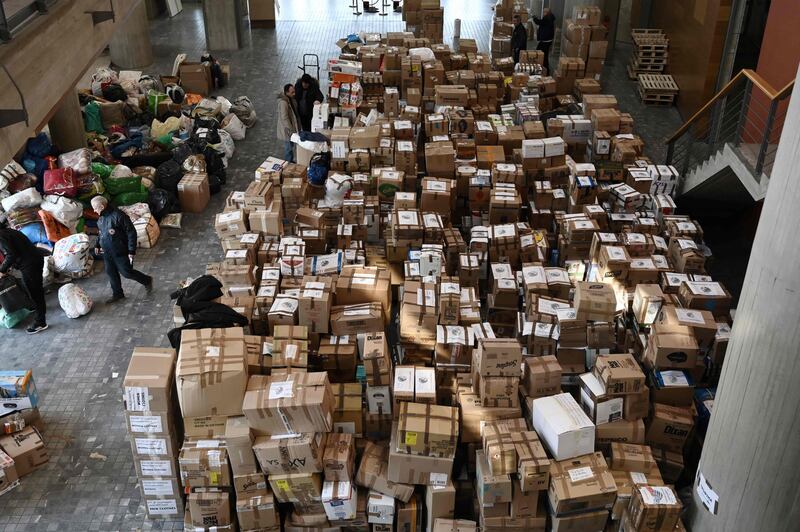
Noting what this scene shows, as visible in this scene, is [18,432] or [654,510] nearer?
Answer: [654,510]

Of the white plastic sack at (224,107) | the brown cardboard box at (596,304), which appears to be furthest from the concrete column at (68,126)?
the brown cardboard box at (596,304)

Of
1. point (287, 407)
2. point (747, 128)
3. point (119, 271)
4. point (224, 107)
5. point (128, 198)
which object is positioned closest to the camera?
point (287, 407)

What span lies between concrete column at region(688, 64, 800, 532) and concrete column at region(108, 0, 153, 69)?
16.3 m

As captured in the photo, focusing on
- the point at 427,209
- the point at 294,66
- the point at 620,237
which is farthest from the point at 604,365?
the point at 294,66

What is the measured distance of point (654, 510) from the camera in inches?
206

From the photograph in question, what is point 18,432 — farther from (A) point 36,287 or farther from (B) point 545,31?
(B) point 545,31

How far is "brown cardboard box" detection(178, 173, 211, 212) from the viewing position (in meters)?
11.0

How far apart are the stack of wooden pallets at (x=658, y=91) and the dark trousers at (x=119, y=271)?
35.6 feet

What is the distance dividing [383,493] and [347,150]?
557 centimetres

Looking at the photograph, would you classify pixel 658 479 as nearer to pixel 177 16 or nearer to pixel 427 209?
pixel 427 209

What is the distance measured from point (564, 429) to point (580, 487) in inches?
17.2

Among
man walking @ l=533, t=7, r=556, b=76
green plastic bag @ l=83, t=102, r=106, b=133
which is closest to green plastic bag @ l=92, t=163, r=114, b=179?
green plastic bag @ l=83, t=102, r=106, b=133

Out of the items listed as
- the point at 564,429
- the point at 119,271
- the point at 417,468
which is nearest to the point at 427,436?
the point at 417,468

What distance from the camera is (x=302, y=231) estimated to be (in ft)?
28.9
